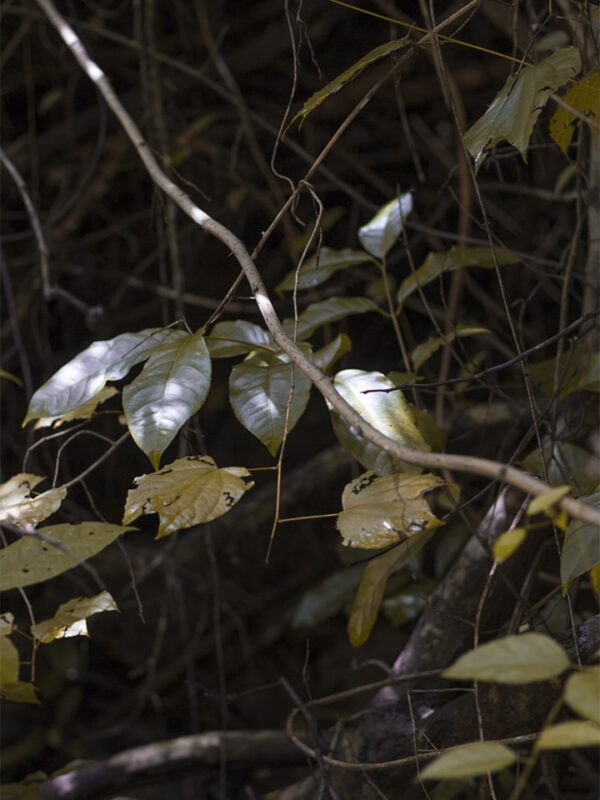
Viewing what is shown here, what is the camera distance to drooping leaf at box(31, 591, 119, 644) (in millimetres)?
845

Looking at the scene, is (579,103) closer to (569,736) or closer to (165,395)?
A: (165,395)

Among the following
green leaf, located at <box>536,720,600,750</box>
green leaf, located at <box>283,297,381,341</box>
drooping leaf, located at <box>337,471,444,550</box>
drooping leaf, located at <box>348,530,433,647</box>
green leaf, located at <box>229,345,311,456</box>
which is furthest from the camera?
green leaf, located at <box>283,297,381,341</box>

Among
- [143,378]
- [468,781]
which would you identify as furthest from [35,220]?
[468,781]

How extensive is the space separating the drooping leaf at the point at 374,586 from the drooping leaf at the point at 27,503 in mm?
337

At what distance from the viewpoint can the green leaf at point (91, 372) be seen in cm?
89

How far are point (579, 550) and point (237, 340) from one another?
39cm

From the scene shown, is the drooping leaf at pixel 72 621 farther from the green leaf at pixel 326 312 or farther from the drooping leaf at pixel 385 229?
the drooping leaf at pixel 385 229

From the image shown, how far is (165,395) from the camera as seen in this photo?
800 millimetres

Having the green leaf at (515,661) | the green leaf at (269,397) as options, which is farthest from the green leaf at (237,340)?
the green leaf at (515,661)

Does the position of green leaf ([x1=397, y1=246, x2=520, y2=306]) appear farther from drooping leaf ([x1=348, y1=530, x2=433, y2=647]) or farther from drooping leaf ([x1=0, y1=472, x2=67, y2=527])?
drooping leaf ([x1=0, y1=472, x2=67, y2=527])

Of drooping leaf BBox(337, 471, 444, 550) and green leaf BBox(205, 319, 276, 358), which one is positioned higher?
green leaf BBox(205, 319, 276, 358)

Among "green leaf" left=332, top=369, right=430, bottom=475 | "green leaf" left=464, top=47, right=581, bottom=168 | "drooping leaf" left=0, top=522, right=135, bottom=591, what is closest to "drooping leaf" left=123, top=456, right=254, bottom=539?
"drooping leaf" left=0, top=522, right=135, bottom=591

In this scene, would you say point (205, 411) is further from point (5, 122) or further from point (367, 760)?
point (367, 760)

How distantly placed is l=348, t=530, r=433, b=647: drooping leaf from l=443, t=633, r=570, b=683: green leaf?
43 cm
